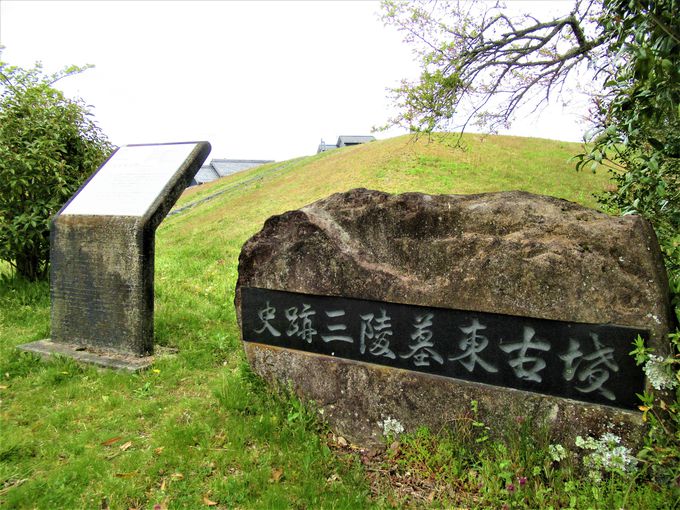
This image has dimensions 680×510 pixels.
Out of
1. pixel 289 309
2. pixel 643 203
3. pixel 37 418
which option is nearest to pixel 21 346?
pixel 37 418

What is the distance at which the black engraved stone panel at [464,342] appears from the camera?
3.03 meters

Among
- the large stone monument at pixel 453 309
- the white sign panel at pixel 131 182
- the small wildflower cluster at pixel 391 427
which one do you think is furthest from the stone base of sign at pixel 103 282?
the small wildflower cluster at pixel 391 427

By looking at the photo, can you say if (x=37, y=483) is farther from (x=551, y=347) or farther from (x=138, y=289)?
(x=551, y=347)

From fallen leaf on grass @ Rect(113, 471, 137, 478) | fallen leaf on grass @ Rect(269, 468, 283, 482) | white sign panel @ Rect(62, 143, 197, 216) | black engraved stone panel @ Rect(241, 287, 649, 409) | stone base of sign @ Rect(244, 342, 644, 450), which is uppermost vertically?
white sign panel @ Rect(62, 143, 197, 216)

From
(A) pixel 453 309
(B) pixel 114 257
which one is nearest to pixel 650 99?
(A) pixel 453 309

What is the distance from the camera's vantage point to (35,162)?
7.46 m

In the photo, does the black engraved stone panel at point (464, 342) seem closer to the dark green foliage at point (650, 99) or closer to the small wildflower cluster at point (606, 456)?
the small wildflower cluster at point (606, 456)

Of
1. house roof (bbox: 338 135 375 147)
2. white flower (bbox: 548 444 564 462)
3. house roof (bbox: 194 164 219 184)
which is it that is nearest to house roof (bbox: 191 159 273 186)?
house roof (bbox: 194 164 219 184)

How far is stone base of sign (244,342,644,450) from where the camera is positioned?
10.1ft

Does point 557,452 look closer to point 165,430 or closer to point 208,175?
point 165,430

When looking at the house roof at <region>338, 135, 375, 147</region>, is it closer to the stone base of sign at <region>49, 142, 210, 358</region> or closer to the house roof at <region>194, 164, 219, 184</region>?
the house roof at <region>194, 164, 219, 184</region>

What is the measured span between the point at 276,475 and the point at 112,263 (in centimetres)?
330

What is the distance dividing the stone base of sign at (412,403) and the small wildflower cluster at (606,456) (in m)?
0.06

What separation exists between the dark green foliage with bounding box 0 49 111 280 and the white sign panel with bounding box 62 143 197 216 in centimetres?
200
